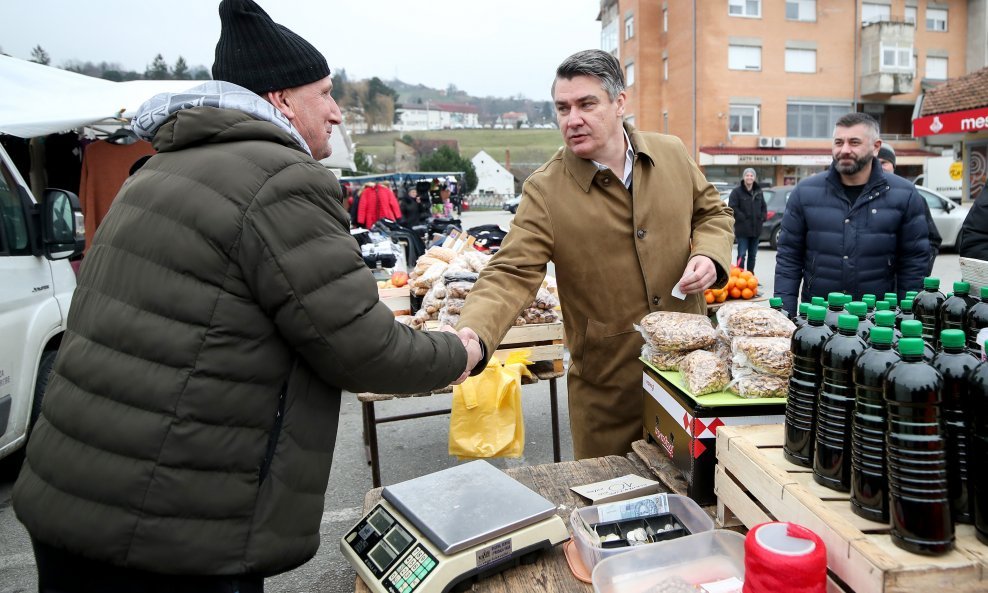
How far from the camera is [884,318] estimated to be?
1299 mm

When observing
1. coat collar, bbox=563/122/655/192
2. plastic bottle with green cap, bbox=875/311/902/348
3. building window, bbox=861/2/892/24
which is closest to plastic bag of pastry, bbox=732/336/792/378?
plastic bottle with green cap, bbox=875/311/902/348

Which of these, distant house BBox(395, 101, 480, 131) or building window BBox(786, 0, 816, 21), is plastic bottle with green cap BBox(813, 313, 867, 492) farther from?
distant house BBox(395, 101, 480, 131)

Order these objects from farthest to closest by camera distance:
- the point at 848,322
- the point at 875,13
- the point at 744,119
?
the point at 875,13 < the point at 744,119 < the point at 848,322

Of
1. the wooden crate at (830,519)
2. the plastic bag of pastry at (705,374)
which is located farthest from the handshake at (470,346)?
the wooden crate at (830,519)

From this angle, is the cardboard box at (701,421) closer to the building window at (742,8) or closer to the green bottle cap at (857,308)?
the green bottle cap at (857,308)

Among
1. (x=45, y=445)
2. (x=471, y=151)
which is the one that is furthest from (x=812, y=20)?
(x=471, y=151)

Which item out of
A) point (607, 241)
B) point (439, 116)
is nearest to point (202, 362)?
point (607, 241)

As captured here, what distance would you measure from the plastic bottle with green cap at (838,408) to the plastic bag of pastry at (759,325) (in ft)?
1.86

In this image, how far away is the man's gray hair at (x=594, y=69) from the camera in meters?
2.44

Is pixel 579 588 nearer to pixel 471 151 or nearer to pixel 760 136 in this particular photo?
pixel 760 136

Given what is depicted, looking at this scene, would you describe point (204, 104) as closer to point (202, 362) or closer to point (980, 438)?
point (202, 362)

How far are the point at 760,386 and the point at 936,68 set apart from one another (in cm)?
4168

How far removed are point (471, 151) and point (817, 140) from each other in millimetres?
64945

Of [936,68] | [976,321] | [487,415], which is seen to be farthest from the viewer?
[936,68]
